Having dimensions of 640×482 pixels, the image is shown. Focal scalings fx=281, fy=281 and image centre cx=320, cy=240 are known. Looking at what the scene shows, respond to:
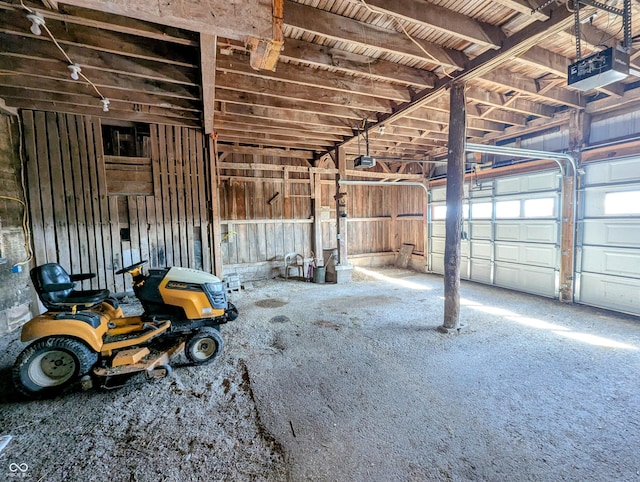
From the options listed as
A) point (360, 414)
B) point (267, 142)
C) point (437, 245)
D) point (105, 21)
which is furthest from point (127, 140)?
point (437, 245)

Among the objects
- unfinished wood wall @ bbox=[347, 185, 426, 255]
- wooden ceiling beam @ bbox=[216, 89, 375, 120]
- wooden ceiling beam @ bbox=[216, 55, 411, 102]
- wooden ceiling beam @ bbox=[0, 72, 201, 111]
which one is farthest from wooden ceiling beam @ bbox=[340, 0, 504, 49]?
unfinished wood wall @ bbox=[347, 185, 426, 255]

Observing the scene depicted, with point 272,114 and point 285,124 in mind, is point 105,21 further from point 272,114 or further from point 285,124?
point 285,124

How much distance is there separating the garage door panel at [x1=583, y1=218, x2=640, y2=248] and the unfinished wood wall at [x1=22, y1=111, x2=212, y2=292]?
6803mm

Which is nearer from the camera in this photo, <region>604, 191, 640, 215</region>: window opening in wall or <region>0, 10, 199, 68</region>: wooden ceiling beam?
<region>0, 10, 199, 68</region>: wooden ceiling beam

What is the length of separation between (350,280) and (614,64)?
5583 millimetres

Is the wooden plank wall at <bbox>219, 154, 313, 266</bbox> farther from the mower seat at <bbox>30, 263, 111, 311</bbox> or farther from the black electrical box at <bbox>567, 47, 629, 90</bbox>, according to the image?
the black electrical box at <bbox>567, 47, 629, 90</bbox>

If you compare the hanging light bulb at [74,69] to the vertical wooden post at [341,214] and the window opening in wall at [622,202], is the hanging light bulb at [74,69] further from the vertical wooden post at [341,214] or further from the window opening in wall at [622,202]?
the window opening in wall at [622,202]

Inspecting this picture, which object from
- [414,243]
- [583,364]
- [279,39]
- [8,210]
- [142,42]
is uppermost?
[142,42]

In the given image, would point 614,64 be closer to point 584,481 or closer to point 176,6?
point 584,481

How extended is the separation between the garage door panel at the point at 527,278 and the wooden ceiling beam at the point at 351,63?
4.28 metres

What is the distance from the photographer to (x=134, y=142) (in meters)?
5.17

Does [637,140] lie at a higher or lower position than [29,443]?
higher

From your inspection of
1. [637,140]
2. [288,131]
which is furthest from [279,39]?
[637,140]

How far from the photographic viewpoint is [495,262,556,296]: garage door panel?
5398mm
